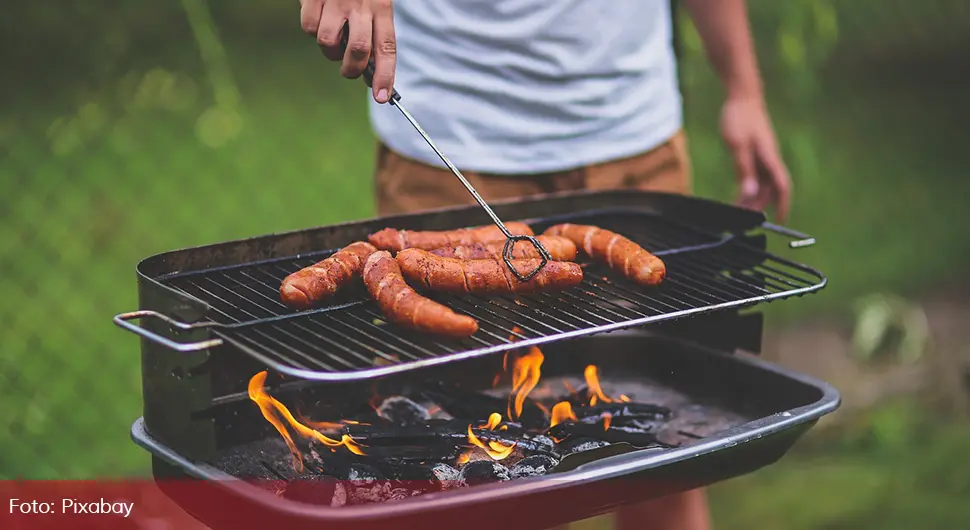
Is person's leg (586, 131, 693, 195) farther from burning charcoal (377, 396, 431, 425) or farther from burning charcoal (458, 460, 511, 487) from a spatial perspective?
burning charcoal (458, 460, 511, 487)

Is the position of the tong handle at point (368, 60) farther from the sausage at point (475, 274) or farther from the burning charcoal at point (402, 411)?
the burning charcoal at point (402, 411)

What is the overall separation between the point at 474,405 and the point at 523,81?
97 centimetres

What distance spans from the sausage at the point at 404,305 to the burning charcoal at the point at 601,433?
453 millimetres

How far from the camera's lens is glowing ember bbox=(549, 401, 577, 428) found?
101 inches

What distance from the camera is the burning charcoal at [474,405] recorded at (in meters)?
2.59

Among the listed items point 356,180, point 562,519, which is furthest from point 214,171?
point 562,519

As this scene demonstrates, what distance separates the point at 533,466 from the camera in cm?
226

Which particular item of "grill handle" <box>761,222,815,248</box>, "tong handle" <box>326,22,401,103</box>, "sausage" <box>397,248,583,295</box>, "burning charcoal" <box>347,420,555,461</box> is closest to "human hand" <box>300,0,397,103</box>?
"tong handle" <box>326,22,401,103</box>

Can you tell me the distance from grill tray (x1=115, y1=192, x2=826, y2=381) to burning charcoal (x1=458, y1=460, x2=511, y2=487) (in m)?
0.26

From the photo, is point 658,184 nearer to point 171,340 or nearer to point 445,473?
point 445,473

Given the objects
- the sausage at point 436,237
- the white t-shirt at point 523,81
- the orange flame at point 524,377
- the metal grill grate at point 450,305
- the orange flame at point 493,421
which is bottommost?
the orange flame at point 493,421

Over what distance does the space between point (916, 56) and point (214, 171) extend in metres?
5.99

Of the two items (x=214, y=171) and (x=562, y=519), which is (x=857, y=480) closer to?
(x=562, y=519)

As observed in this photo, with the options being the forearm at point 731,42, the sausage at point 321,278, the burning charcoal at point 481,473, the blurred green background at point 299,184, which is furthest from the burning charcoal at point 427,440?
the blurred green background at point 299,184
